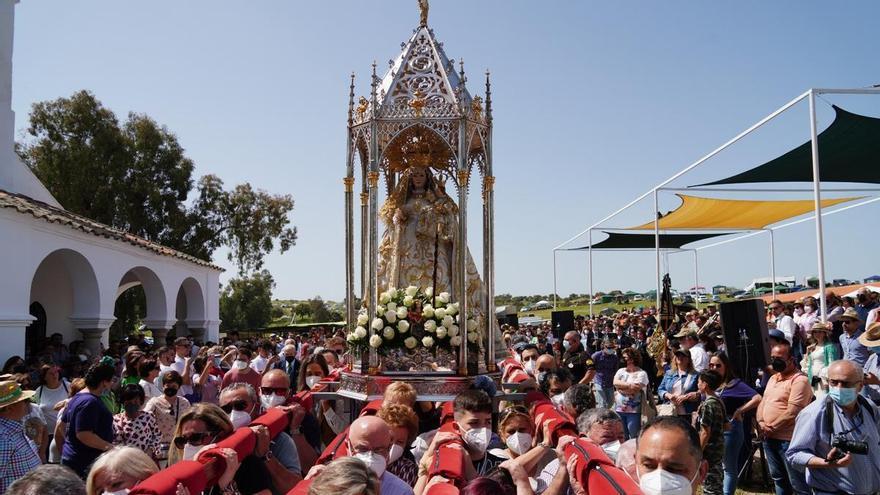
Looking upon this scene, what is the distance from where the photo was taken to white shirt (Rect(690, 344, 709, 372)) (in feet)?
35.5

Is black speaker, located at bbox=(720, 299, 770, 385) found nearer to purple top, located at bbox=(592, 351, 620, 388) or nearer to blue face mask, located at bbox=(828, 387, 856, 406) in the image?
purple top, located at bbox=(592, 351, 620, 388)

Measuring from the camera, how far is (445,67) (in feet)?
27.5

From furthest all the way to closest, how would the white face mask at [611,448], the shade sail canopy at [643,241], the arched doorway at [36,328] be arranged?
the shade sail canopy at [643,241] → the arched doorway at [36,328] → the white face mask at [611,448]

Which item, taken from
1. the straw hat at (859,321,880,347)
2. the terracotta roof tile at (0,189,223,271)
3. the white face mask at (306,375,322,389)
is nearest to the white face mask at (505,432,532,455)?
the white face mask at (306,375,322,389)

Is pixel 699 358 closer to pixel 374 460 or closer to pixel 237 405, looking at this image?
pixel 237 405

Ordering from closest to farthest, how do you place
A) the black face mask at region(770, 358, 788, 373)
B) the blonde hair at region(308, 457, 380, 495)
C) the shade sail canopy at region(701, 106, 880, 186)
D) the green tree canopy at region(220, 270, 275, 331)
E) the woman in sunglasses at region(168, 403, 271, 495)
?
the blonde hair at region(308, 457, 380, 495)
the woman in sunglasses at region(168, 403, 271, 495)
the black face mask at region(770, 358, 788, 373)
the shade sail canopy at region(701, 106, 880, 186)
the green tree canopy at region(220, 270, 275, 331)

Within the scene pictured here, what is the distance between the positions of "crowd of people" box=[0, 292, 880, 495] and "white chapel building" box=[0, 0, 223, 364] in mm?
4869

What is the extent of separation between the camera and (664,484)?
2967 millimetres

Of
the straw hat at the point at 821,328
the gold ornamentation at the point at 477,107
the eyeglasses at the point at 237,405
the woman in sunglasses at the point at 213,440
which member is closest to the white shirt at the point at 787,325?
the straw hat at the point at 821,328

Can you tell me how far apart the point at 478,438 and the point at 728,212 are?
60.0ft

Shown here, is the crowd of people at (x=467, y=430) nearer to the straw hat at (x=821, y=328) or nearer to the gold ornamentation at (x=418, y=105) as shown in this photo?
the straw hat at (x=821, y=328)

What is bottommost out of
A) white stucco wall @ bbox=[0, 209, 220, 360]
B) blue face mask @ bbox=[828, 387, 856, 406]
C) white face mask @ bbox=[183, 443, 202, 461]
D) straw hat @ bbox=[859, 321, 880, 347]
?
white face mask @ bbox=[183, 443, 202, 461]

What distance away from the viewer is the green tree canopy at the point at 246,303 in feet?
148

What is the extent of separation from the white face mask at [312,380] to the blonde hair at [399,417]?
3.59m
